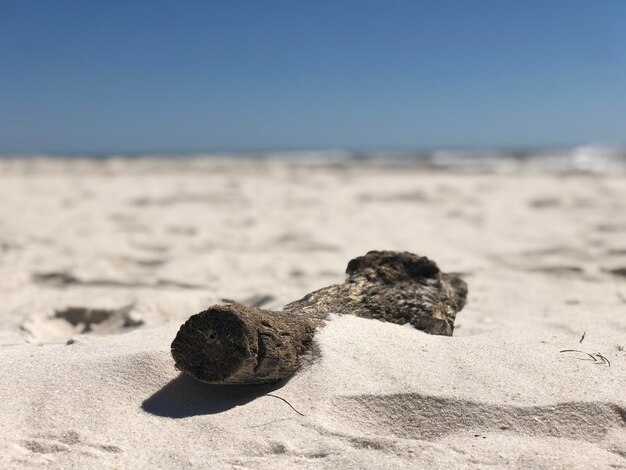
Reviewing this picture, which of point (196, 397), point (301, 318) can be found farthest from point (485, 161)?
point (196, 397)

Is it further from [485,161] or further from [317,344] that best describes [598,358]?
[485,161]

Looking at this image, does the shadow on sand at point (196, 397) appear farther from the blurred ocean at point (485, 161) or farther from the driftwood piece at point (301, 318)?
the blurred ocean at point (485, 161)

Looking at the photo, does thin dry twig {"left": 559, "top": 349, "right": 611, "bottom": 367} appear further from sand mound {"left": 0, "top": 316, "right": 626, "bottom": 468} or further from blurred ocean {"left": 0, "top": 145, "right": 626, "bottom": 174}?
blurred ocean {"left": 0, "top": 145, "right": 626, "bottom": 174}

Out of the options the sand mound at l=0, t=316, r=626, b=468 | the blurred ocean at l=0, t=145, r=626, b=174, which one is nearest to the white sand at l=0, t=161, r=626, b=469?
the sand mound at l=0, t=316, r=626, b=468

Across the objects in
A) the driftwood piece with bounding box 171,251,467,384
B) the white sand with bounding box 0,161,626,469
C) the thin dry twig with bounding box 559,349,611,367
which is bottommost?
the white sand with bounding box 0,161,626,469

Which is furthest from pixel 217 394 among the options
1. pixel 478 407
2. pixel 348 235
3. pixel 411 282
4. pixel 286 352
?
pixel 348 235

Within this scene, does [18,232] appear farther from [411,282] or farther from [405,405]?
[405,405]

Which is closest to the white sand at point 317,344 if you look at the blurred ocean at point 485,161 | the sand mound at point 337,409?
the sand mound at point 337,409
